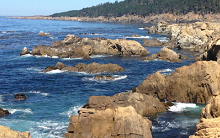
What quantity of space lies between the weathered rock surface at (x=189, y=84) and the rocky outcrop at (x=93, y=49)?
3941 centimetres

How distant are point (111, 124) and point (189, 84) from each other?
19.3 meters

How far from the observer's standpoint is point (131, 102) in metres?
40.5

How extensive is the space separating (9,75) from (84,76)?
1646 cm

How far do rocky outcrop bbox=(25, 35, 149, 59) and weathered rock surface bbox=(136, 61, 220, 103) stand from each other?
39.4 meters

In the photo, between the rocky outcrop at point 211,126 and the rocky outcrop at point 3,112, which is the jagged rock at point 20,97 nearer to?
the rocky outcrop at point 3,112

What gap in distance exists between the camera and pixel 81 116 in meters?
33.2

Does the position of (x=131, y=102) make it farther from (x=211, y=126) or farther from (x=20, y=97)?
(x=20, y=97)

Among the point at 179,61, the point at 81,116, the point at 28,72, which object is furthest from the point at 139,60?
the point at 81,116

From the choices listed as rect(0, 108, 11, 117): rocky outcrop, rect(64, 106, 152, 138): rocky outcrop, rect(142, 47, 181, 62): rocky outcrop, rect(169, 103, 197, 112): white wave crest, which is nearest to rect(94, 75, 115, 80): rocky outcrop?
rect(169, 103, 197, 112): white wave crest

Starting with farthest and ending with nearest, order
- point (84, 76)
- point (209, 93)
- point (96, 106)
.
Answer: point (84, 76)
point (209, 93)
point (96, 106)

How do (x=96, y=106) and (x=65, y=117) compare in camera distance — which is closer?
(x=96, y=106)

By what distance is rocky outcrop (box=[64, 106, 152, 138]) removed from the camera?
103 feet

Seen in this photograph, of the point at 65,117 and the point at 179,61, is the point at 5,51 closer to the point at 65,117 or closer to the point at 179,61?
the point at 179,61

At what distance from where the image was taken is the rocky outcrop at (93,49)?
8744cm
